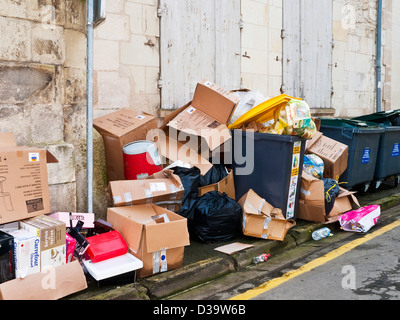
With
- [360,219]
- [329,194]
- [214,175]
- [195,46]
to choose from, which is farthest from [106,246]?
[195,46]

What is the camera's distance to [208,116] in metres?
5.09

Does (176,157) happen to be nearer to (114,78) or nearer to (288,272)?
(114,78)

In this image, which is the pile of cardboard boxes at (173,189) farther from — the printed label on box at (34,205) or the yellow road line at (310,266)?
the printed label on box at (34,205)

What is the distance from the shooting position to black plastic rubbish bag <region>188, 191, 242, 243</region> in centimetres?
427

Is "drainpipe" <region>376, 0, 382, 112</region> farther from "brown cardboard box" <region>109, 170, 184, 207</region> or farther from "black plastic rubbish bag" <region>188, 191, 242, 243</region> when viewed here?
"brown cardboard box" <region>109, 170, 184, 207</region>

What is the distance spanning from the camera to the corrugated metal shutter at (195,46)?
5.80 meters

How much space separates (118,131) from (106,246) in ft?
5.01

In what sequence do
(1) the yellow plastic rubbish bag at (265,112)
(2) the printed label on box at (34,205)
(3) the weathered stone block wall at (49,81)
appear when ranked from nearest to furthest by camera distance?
(2) the printed label on box at (34,205) < (3) the weathered stone block wall at (49,81) < (1) the yellow plastic rubbish bag at (265,112)

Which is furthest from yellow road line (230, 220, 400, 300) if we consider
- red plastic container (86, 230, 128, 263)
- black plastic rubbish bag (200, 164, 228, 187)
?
black plastic rubbish bag (200, 164, 228, 187)

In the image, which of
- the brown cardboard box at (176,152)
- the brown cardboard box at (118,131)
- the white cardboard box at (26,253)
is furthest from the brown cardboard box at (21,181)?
the brown cardboard box at (176,152)

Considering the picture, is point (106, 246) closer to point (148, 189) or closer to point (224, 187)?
point (148, 189)

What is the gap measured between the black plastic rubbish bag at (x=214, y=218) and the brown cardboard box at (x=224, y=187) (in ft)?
0.86

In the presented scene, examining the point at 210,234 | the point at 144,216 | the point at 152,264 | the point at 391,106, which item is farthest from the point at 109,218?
the point at 391,106

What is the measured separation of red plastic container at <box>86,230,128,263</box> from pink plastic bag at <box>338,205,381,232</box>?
9.24ft
